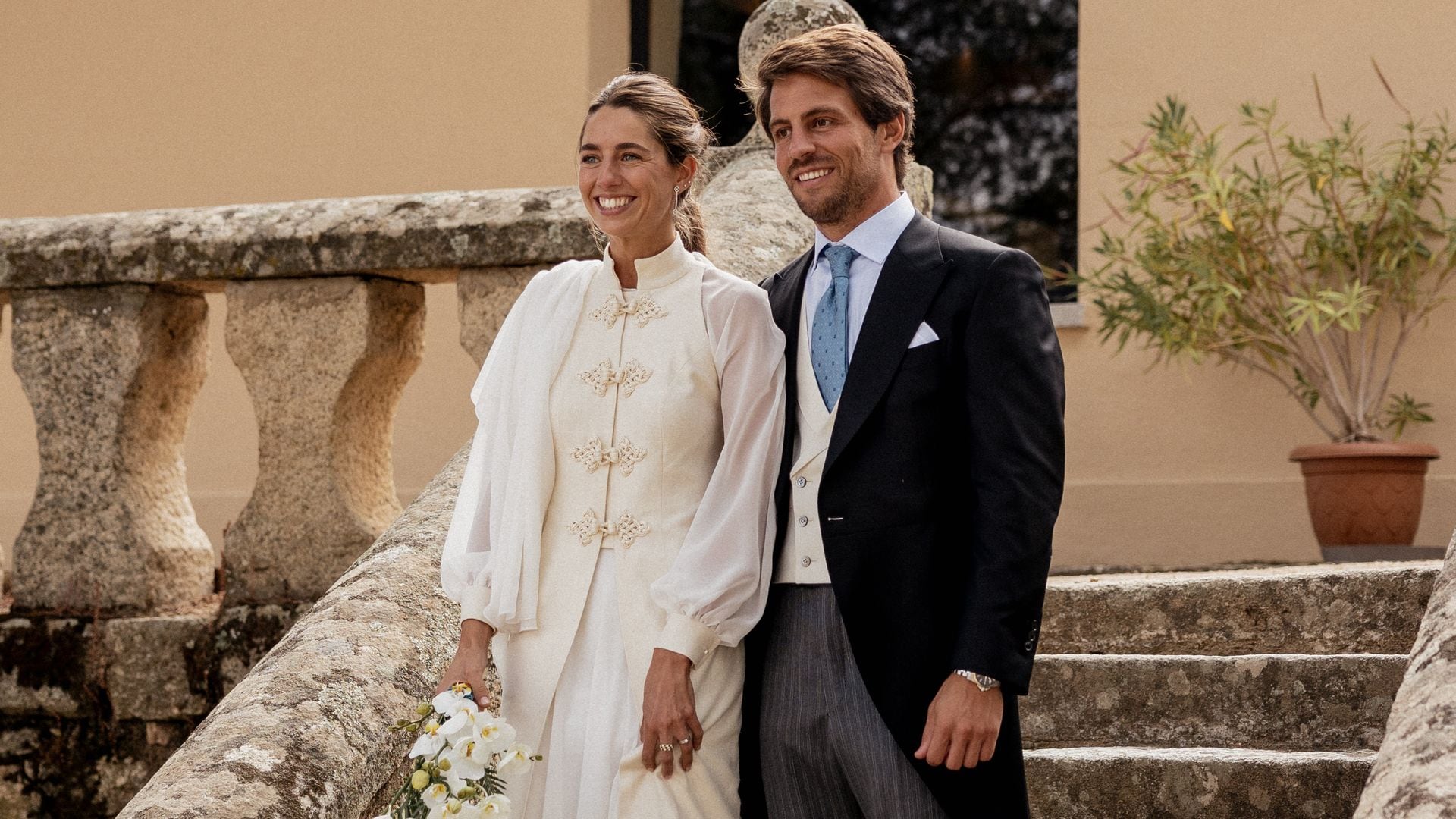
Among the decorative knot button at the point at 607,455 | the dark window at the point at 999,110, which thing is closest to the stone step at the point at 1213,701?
the decorative knot button at the point at 607,455

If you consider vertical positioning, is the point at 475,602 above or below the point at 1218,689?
above

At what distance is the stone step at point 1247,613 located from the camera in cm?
346

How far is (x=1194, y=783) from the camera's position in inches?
117

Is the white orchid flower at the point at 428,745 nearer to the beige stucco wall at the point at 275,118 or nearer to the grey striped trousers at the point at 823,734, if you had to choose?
the grey striped trousers at the point at 823,734

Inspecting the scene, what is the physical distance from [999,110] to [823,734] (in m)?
5.83

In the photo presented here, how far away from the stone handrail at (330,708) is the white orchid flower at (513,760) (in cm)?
26

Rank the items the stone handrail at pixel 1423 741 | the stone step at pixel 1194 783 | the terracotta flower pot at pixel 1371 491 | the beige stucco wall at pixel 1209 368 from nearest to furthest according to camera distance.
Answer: the stone handrail at pixel 1423 741
the stone step at pixel 1194 783
the terracotta flower pot at pixel 1371 491
the beige stucco wall at pixel 1209 368

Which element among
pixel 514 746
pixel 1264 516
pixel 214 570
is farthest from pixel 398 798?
pixel 1264 516

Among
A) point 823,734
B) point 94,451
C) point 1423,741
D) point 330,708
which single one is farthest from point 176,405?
point 1423,741

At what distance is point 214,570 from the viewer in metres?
3.89

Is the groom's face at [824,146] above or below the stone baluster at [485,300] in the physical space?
above

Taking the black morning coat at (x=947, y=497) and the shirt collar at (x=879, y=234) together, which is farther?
the shirt collar at (x=879, y=234)

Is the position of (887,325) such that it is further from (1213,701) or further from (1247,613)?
(1247,613)

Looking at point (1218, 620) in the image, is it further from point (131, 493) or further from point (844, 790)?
point (131, 493)
